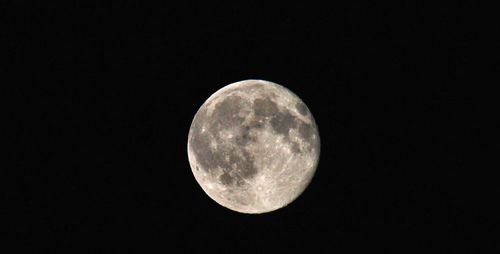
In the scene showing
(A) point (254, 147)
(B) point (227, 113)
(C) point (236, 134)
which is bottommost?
(A) point (254, 147)

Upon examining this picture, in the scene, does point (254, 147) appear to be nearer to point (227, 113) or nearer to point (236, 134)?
point (236, 134)

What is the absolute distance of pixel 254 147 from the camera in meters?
5.46

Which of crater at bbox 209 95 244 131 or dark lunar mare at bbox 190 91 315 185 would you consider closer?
dark lunar mare at bbox 190 91 315 185

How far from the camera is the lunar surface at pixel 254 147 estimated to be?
551 centimetres

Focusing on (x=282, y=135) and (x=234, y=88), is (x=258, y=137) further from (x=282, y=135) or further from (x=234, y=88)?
(x=234, y=88)

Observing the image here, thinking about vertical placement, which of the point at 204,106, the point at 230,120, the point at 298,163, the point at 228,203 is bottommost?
the point at 228,203

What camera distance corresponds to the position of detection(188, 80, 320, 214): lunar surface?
18.1 ft

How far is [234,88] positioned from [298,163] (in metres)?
1.45

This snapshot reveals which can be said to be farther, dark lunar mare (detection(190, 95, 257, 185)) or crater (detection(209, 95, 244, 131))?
crater (detection(209, 95, 244, 131))

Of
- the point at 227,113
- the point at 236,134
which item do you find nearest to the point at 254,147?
the point at 236,134

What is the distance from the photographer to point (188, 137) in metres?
6.41

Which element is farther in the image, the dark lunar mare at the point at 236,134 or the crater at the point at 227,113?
the crater at the point at 227,113

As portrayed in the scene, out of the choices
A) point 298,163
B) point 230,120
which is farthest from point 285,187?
point 230,120

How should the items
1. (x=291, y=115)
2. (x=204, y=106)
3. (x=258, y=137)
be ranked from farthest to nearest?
(x=204, y=106) → (x=291, y=115) → (x=258, y=137)
